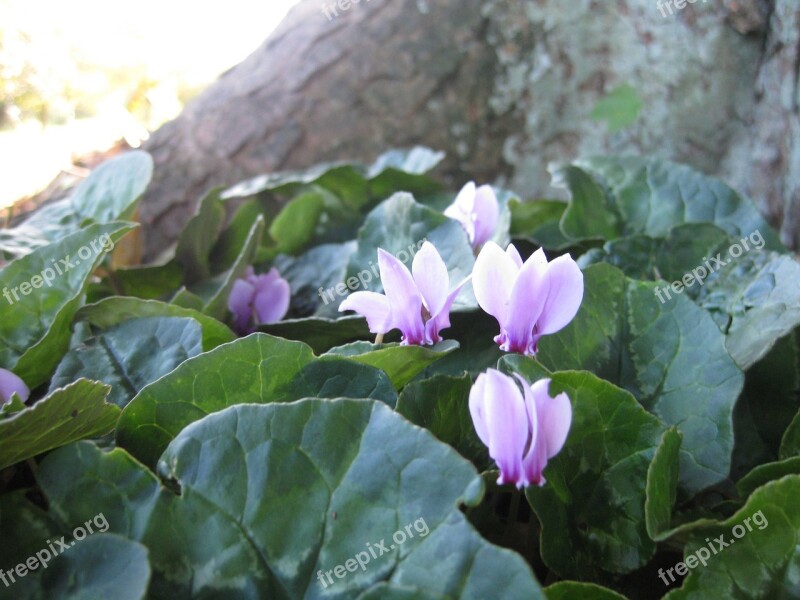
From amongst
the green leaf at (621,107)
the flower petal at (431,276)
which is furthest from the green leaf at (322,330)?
the green leaf at (621,107)

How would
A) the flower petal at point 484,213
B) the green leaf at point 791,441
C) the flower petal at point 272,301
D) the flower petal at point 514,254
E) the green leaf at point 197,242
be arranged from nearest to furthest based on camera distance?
the flower petal at point 514,254 → the green leaf at point 791,441 → the flower petal at point 484,213 → the flower petal at point 272,301 → the green leaf at point 197,242

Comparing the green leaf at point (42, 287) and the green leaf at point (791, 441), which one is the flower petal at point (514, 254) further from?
the green leaf at point (42, 287)

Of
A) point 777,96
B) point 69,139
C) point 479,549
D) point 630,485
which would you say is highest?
point 69,139

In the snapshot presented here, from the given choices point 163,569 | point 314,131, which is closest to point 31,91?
point 314,131

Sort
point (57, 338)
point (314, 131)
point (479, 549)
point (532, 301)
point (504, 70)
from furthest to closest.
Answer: point (504, 70)
point (314, 131)
point (57, 338)
point (532, 301)
point (479, 549)

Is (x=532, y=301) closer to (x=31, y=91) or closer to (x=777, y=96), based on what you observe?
(x=777, y=96)

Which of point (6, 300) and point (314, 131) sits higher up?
point (6, 300)

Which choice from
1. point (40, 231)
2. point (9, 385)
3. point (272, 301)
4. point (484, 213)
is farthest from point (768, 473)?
point (40, 231)
